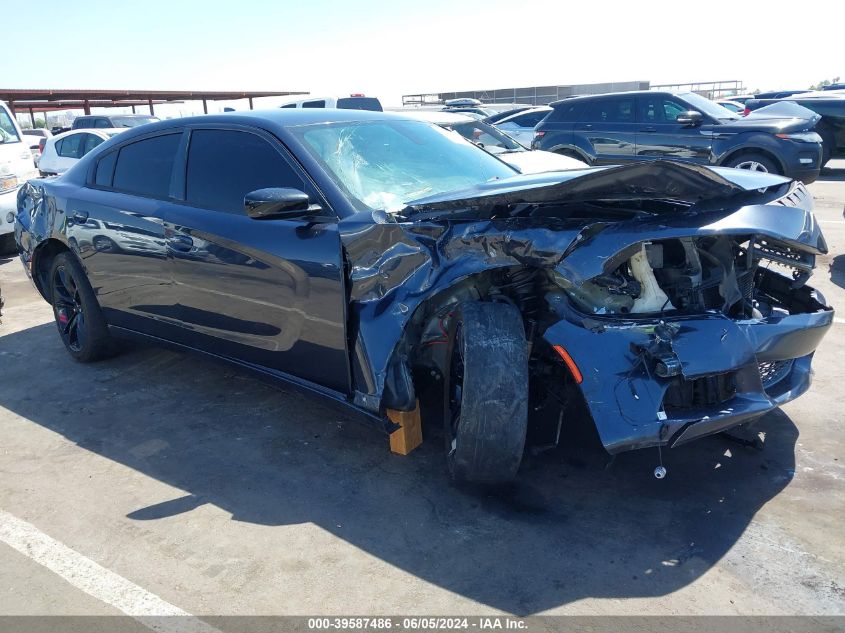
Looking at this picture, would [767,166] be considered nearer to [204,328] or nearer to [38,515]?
[204,328]

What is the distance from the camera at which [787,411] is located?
380cm

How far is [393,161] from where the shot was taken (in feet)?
12.4

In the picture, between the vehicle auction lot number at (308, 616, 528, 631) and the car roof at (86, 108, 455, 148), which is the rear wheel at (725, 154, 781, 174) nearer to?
the car roof at (86, 108, 455, 148)

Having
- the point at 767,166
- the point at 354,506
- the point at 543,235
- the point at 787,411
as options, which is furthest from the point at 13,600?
the point at 767,166

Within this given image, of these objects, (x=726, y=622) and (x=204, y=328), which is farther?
(x=204, y=328)

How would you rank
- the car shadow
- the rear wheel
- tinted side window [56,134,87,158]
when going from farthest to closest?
tinted side window [56,134,87,158] < the rear wheel < the car shadow

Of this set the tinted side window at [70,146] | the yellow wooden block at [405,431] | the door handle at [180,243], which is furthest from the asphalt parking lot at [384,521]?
the tinted side window at [70,146]

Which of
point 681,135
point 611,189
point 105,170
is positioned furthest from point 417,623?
point 681,135

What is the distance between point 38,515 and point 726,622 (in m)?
2.93

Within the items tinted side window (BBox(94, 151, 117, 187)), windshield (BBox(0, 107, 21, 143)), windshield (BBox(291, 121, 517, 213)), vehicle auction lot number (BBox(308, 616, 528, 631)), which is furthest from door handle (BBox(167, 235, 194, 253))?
windshield (BBox(0, 107, 21, 143))

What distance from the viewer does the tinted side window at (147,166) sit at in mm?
4211

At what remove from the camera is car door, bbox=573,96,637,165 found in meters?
11.5

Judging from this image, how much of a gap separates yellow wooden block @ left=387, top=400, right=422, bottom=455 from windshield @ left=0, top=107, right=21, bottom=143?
887 centimetres

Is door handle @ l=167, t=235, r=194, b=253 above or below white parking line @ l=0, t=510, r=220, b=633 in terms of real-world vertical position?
above
